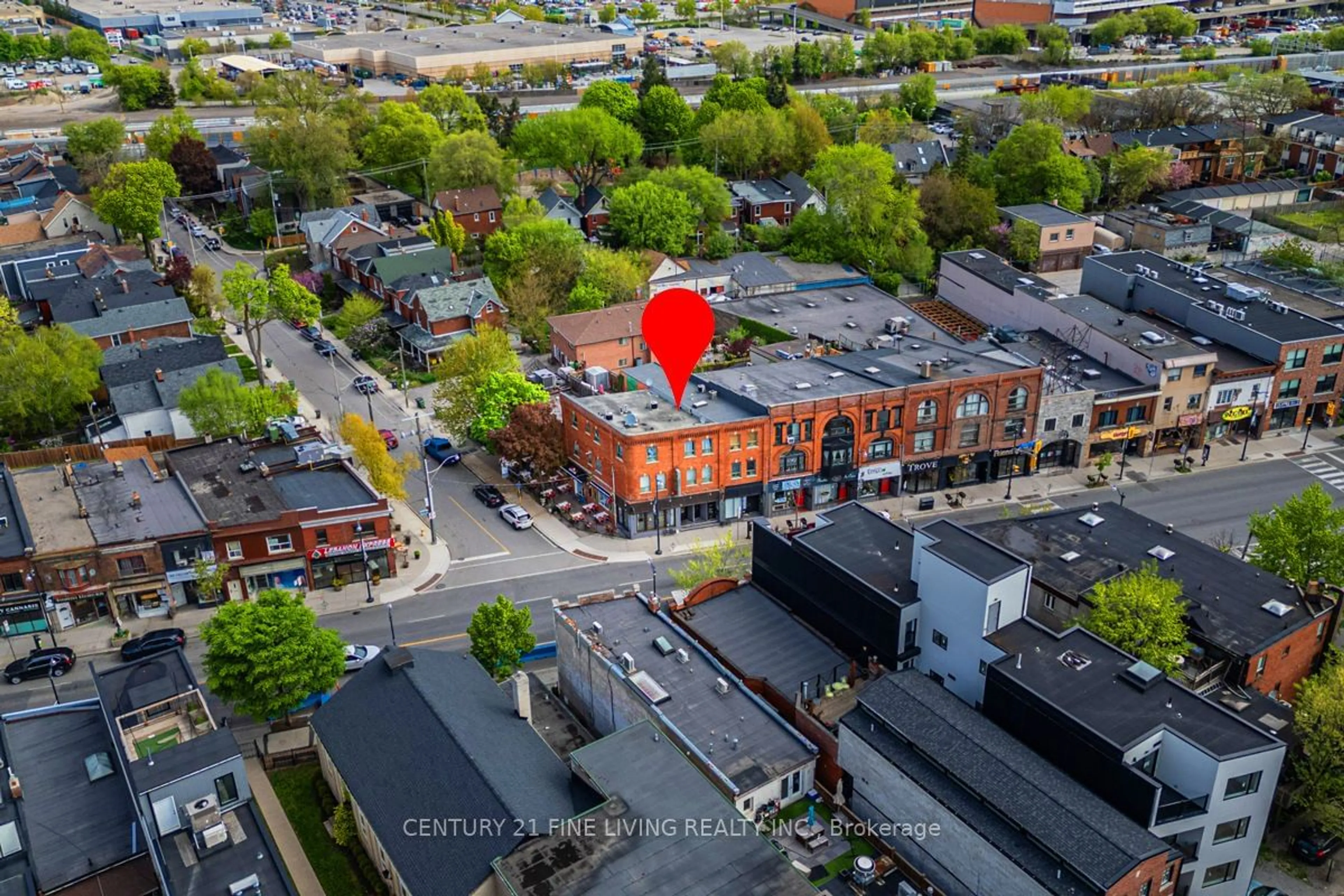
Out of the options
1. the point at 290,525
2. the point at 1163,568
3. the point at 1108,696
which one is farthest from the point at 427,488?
the point at 1108,696

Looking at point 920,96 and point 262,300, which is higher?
point 920,96

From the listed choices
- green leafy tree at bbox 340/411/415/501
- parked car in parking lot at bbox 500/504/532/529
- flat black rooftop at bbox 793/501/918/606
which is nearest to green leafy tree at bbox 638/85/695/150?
parked car in parking lot at bbox 500/504/532/529

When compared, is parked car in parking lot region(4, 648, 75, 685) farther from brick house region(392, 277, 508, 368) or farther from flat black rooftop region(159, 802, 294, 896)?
brick house region(392, 277, 508, 368)

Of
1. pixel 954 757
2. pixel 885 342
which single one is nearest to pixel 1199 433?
Answer: pixel 885 342

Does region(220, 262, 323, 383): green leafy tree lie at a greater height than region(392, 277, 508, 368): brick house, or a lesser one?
greater

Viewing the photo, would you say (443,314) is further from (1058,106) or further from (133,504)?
(1058,106)

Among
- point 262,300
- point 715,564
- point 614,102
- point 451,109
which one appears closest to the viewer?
point 715,564
